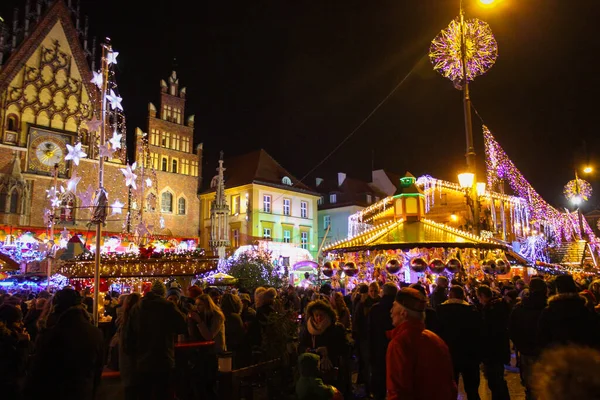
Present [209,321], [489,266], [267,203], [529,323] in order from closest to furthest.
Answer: [529,323] < [209,321] < [489,266] < [267,203]

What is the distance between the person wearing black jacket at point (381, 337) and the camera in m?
6.52

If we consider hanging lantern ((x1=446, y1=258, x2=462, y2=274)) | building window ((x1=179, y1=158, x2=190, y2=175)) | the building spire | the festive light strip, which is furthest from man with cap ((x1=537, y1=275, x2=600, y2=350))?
building window ((x1=179, y1=158, x2=190, y2=175))

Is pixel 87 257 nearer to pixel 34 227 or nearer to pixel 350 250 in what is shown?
pixel 350 250

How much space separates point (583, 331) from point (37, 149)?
34.2 metres

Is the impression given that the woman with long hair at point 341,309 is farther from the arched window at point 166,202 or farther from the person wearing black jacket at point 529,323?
the arched window at point 166,202

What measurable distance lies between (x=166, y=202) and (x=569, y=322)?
36.4m

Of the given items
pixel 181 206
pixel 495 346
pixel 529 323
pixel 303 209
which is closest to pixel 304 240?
pixel 303 209

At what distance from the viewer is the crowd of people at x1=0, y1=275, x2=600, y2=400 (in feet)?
10.2

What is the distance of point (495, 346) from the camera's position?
21.2 ft

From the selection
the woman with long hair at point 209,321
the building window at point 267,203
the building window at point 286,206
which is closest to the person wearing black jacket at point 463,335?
the woman with long hair at point 209,321

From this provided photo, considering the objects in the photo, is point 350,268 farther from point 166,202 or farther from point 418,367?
point 166,202

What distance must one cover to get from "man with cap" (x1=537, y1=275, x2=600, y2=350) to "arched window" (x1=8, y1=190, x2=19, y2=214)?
106ft

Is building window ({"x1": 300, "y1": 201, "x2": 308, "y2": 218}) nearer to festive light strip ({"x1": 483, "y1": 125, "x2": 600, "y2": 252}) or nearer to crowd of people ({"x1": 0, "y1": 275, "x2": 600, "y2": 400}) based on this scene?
festive light strip ({"x1": 483, "y1": 125, "x2": 600, "y2": 252})

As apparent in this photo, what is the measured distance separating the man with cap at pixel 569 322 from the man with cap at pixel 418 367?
2.10 m
